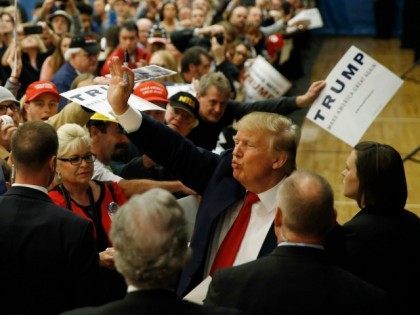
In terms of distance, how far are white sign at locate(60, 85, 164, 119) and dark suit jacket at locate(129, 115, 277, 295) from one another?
0.73ft

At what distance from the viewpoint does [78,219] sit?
11.6ft

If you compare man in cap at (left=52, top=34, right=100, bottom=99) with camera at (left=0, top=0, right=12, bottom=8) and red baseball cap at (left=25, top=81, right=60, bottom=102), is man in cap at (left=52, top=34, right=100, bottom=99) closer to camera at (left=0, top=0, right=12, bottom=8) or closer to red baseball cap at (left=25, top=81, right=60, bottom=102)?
red baseball cap at (left=25, top=81, right=60, bottom=102)

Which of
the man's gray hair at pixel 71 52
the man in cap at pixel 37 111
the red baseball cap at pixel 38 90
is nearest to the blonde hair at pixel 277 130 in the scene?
the man in cap at pixel 37 111

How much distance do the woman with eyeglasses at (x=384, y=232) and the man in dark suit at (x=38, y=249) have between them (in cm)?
100

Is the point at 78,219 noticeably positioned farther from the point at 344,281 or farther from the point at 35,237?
the point at 344,281

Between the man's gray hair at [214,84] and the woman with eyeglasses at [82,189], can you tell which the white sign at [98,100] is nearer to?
the woman with eyeglasses at [82,189]

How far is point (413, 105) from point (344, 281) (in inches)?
432

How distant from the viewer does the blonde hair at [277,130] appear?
3998mm

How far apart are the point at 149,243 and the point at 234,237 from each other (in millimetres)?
1407

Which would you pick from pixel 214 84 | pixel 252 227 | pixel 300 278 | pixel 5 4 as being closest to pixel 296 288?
pixel 300 278

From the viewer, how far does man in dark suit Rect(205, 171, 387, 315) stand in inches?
116

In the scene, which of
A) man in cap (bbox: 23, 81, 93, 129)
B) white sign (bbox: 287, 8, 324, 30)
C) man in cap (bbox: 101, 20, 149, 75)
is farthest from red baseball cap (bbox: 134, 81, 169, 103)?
white sign (bbox: 287, 8, 324, 30)

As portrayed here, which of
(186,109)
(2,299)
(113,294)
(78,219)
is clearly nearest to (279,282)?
(78,219)

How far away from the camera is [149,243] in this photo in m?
2.58
